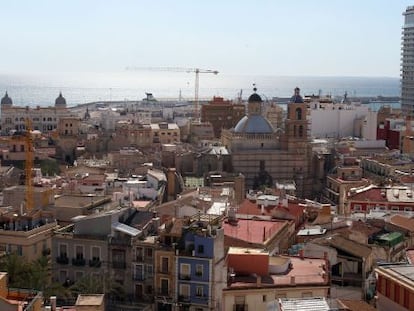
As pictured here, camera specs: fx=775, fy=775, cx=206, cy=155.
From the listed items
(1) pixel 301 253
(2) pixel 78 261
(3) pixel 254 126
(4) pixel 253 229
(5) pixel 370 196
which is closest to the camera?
(2) pixel 78 261

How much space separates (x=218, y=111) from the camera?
256ft

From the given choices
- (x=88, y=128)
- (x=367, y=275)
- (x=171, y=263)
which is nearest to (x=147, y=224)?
(x=171, y=263)

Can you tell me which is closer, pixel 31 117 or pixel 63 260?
pixel 63 260

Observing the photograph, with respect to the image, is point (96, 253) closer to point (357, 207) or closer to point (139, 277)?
point (139, 277)

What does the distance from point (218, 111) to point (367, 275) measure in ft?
180

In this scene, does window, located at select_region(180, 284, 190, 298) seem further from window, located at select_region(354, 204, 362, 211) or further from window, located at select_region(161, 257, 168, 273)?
window, located at select_region(354, 204, 362, 211)

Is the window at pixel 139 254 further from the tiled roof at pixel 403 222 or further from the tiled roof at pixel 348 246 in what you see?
the tiled roof at pixel 403 222

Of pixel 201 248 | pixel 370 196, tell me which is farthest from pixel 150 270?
pixel 370 196

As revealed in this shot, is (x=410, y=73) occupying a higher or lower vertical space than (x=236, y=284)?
higher

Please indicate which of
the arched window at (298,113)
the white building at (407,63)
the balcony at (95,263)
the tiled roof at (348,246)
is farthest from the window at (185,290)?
the white building at (407,63)

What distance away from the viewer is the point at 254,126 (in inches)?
2005

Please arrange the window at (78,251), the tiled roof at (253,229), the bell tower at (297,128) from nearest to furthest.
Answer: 1. the window at (78,251)
2. the tiled roof at (253,229)
3. the bell tower at (297,128)

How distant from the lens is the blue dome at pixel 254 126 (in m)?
50.8

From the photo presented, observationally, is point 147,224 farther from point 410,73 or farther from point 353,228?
point 410,73
